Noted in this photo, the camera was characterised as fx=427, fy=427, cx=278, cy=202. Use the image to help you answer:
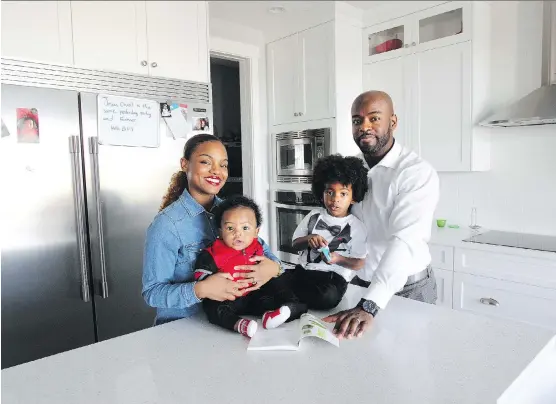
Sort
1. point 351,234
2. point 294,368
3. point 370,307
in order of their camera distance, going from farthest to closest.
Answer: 1. point 351,234
2. point 370,307
3. point 294,368

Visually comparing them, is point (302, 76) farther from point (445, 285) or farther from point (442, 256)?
point (445, 285)

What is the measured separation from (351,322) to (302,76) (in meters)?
2.53

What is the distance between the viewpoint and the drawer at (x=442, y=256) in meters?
2.58

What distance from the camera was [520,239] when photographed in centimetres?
257

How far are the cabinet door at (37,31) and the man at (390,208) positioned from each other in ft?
5.16

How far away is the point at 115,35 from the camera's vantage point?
2314 millimetres

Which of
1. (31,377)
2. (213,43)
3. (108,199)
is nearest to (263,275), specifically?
(31,377)

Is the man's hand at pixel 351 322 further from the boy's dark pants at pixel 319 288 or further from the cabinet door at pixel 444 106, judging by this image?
the cabinet door at pixel 444 106

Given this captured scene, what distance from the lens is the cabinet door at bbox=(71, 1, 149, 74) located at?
7.22 ft

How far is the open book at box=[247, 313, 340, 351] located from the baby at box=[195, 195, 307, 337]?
33mm

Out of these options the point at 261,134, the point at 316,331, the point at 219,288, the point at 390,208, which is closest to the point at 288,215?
the point at 261,134

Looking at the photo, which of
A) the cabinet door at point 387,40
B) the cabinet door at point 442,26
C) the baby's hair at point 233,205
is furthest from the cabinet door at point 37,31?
the cabinet door at point 442,26

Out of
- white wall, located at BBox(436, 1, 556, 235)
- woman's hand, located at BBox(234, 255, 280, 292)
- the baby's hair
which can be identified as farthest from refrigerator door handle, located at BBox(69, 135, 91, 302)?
white wall, located at BBox(436, 1, 556, 235)

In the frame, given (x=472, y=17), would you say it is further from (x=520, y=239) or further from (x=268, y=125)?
(x=268, y=125)
